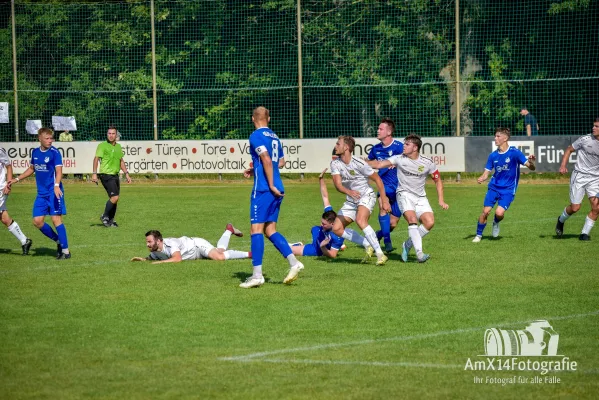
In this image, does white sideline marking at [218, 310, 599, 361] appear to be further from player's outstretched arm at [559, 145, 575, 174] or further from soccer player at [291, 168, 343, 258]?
player's outstretched arm at [559, 145, 575, 174]

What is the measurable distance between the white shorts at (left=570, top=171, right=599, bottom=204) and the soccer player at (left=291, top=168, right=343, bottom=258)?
473 cm

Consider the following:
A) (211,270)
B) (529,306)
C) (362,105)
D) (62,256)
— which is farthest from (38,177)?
(362,105)

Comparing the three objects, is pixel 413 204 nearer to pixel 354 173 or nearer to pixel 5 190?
pixel 354 173

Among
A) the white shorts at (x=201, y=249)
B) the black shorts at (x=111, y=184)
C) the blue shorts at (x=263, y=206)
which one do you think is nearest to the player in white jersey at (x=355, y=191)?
the white shorts at (x=201, y=249)

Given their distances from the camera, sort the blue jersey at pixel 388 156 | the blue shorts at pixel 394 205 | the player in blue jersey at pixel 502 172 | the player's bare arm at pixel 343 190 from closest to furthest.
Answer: the player's bare arm at pixel 343 190 < the blue jersey at pixel 388 156 < the blue shorts at pixel 394 205 < the player in blue jersey at pixel 502 172

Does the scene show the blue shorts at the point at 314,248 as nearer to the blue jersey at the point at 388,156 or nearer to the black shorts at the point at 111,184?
the blue jersey at the point at 388,156

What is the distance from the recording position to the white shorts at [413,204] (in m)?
14.6

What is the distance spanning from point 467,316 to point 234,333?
8.32ft

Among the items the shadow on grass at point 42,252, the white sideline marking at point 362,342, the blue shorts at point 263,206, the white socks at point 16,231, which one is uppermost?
the blue shorts at point 263,206

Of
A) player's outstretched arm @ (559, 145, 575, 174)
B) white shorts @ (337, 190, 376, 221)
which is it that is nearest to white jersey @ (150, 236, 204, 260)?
white shorts @ (337, 190, 376, 221)

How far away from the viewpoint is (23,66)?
37.9m

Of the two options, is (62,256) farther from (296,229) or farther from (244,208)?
(244,208)

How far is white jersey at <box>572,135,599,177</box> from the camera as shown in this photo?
17281 millimetres

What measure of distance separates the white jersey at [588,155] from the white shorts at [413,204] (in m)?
4.22
